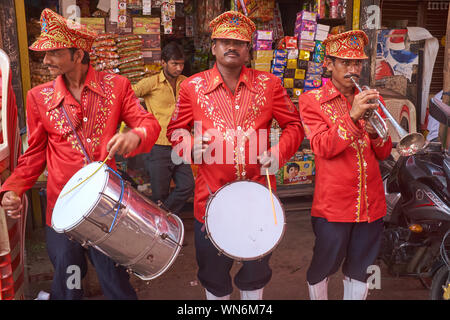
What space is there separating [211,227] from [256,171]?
48cm

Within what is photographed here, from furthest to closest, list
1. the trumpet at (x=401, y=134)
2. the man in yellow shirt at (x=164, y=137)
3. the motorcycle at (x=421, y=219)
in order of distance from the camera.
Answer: the man in yellow shirt at (x=164, y=137) → the motorcycle at (x=421, y=219) → the trumpet at (x=401, y=134)

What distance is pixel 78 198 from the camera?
2.23 metres

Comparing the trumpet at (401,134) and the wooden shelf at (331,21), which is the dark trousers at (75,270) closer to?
the trumpet at (401,134)

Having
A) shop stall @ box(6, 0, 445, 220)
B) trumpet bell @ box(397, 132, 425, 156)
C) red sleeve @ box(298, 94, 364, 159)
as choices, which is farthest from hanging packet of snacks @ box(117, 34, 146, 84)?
trumpet bell @ box(397, 132, 425, 156)

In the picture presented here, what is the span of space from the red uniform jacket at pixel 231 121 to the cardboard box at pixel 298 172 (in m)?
2.87

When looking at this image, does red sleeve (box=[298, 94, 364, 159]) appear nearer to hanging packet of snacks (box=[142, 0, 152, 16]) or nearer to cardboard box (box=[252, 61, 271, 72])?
cardboard box (box=[252, 61, 271, 72])

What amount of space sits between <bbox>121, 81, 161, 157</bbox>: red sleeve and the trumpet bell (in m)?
1.32

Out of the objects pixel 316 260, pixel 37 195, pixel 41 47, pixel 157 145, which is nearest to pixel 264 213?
pixel 316 260

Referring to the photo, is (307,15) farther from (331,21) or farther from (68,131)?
(68,131)

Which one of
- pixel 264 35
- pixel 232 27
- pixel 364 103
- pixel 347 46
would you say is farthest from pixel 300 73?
pixel 364 103

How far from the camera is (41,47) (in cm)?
234

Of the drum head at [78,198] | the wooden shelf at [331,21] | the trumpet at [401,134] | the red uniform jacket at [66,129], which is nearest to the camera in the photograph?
the drum head at [78,198]

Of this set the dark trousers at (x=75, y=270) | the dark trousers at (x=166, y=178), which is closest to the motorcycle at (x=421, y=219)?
the dark trousers at (x=166, y=178)

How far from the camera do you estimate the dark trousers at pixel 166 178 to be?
4656 mm
